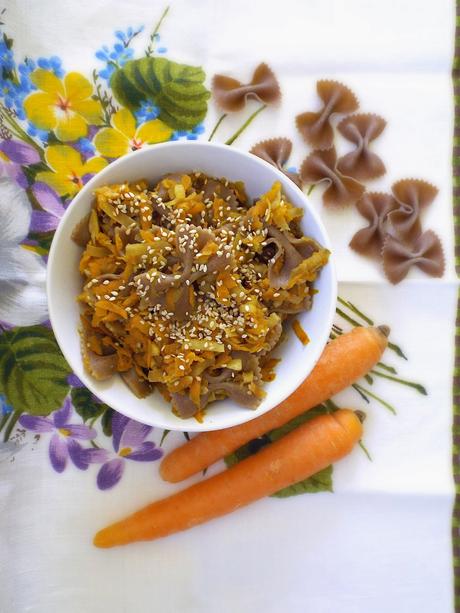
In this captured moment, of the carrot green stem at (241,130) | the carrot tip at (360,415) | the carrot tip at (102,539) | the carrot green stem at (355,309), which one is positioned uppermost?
the carrot green stem at (241,130)

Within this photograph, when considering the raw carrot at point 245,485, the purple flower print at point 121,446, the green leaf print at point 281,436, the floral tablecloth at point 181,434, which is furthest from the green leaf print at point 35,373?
the green leaf print at point 281,436

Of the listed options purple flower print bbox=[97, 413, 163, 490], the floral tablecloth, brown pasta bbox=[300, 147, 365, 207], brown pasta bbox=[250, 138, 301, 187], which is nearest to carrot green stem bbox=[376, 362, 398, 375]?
the floral tablecloth

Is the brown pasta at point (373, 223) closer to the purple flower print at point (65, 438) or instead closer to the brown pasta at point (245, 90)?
the brown pasta at point (245, 90)

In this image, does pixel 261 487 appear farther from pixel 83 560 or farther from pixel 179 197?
pixel 179 197

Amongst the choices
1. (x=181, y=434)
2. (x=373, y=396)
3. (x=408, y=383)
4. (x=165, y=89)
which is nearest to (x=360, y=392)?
(x=373, y=396)

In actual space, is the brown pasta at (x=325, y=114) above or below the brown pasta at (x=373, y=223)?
above

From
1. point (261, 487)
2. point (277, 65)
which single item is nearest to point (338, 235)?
point (277, 65)

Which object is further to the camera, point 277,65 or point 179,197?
point 277,65

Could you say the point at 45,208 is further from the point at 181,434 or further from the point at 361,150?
the point at 361,150
